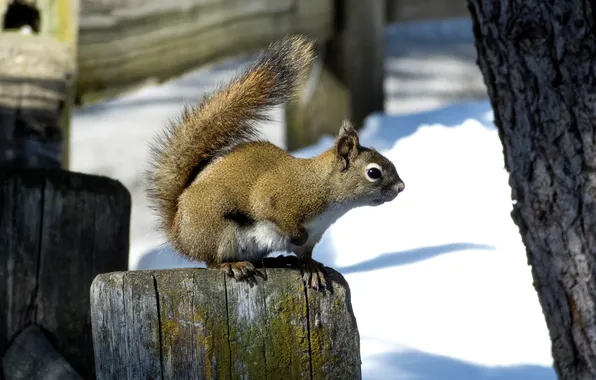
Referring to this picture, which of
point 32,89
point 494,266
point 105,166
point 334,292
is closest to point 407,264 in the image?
point 494,266

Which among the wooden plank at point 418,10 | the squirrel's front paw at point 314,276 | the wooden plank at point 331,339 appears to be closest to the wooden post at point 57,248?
the squirrel's front paw at point 314,276

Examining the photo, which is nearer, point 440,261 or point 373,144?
point 440,261

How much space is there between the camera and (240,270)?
1.86 meters

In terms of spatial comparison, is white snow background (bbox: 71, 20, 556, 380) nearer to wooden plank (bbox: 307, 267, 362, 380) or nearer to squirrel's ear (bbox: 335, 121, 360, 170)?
squirrel's ear (bbox: 335, 121, 360, 170)

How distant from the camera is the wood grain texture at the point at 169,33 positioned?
3.35 meters

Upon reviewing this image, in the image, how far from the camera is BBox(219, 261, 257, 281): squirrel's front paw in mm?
1805

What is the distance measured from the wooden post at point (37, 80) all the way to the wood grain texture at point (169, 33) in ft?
0.62

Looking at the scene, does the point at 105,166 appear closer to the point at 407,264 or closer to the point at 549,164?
the point at 407,264

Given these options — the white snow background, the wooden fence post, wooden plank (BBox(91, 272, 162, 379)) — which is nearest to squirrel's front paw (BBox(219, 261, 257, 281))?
wooden plank (BBox(91, 272, 162, 379))

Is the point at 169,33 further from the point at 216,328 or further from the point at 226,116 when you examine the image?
the point at 216,328

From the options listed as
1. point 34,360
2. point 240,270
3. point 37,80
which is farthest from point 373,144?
point 240,270

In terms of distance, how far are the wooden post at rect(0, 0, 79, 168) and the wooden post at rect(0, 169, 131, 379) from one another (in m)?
0.33

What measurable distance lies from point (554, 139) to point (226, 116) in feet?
2.08

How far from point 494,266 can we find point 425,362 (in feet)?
1.61
